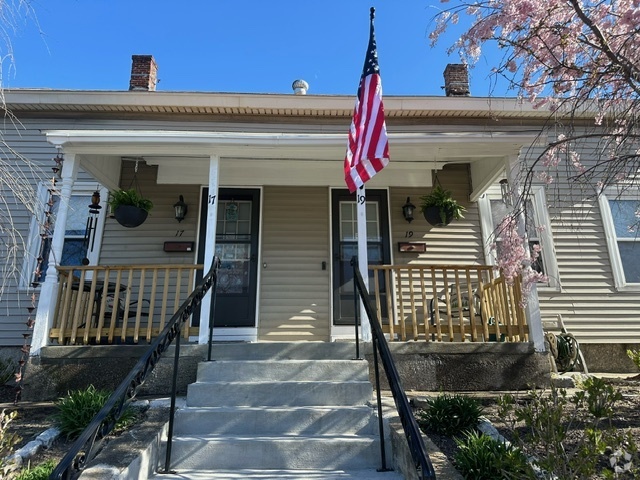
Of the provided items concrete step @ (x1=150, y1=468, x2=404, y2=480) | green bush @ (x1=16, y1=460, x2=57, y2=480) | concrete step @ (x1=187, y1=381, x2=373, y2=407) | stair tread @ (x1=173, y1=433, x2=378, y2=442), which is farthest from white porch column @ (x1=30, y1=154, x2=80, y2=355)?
concrete step @ (x1=150, y1=468, x2=404, y2=480)

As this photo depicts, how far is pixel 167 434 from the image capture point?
299cm

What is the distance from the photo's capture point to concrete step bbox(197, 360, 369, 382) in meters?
3.80

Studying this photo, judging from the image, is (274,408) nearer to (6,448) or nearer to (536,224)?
(6,448)

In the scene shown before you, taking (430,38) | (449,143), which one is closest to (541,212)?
(449,143)

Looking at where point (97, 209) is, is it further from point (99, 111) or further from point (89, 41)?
point (89, 41)

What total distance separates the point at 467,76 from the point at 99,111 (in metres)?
5.91

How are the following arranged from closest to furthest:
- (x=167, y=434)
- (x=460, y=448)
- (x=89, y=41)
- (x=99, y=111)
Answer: (x=460, y=448)
(x=167, y=434)
(x=89, y=41)
(x=99, y=111)

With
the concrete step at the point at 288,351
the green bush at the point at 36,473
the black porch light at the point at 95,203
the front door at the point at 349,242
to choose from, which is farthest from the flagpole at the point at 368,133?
the black porch light at the point at 95,203

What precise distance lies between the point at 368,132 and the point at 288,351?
2.24m

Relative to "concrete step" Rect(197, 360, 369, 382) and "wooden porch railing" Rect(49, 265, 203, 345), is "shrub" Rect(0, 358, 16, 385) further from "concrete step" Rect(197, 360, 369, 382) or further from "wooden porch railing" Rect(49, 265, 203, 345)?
"concrete step" Rect(197, 360, 369, 382)

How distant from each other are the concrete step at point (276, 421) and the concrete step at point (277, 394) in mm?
239

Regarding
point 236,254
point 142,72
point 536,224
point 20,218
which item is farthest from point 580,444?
point 142,72

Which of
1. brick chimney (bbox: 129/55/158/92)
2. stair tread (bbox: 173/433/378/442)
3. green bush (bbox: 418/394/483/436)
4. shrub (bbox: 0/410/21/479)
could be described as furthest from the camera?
brick chimney (bbox: 129/55/158/92)

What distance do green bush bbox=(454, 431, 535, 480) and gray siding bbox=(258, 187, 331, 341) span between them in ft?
11.0
